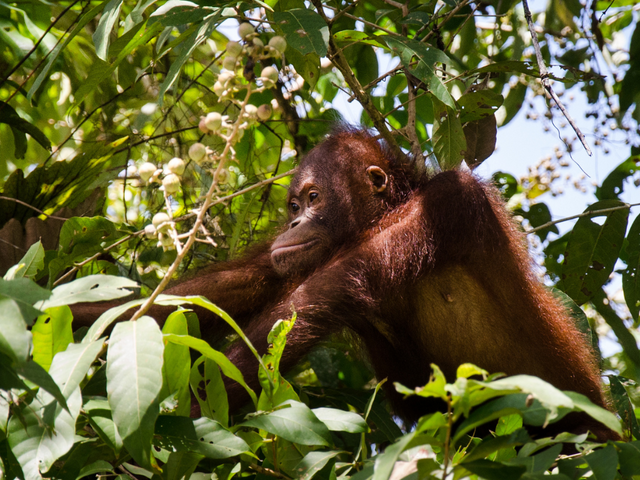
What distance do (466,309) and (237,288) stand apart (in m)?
1.11

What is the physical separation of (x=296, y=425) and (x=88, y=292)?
1.91 ft

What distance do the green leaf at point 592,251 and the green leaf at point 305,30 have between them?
1.70m

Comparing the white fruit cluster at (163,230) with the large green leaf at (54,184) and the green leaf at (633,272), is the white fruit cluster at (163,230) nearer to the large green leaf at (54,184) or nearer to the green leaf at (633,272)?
the large green leaf at (54,184)

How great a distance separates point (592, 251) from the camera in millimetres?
3047

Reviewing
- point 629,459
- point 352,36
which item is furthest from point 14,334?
point 352,36

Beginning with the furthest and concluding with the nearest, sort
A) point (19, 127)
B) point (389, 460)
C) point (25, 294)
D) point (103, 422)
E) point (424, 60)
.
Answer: point (19, 127) < point (424, 60) < point (103, 422) < point (25, 294) < point (389, 460)

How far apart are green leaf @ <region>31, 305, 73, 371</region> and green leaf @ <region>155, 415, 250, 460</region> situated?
12.9 inches

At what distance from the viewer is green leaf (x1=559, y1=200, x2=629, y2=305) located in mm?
3016

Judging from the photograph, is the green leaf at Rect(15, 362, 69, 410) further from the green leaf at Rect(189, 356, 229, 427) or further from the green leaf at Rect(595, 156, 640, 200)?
the green leaf at Rect(595, 156, 640, 200)

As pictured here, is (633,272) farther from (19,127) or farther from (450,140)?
(19,127)

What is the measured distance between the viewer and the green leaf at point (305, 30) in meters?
1.96

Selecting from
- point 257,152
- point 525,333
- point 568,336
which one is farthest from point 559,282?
point 257,152

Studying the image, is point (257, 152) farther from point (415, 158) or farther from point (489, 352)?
point (489, 352)

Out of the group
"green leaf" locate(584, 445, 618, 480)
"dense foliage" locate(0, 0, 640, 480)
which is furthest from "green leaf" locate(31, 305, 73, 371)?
"green leaf" locate(584, 445, 618, 480)
